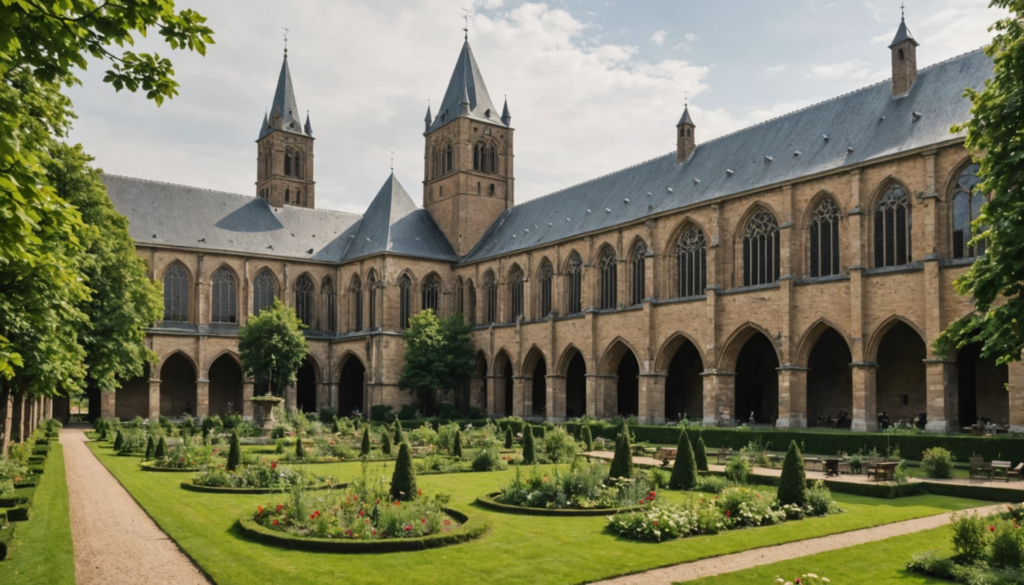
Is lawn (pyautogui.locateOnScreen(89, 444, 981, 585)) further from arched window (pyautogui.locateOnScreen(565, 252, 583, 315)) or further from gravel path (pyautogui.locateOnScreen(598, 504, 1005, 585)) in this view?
arched window (pyautogui.locateOnScreen(565, 252, 583, 315))

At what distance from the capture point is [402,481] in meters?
17.3

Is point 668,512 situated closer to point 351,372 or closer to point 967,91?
point 967,91

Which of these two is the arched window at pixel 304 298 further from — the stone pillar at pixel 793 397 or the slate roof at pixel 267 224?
the stone pillar at pixel 793 397

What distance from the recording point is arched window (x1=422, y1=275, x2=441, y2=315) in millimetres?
61188

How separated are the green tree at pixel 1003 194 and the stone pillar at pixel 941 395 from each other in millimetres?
16500

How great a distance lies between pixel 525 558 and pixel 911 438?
63.9 ft

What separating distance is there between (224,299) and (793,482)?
4885 centimetres

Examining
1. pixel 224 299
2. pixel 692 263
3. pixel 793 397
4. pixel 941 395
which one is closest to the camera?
pixel 941 395

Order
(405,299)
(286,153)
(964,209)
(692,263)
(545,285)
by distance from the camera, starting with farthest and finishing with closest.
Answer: (286,153)
(405,299)
(545,285)
(692,263)
(964,209)

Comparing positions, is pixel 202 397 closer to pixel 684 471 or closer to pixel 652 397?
pixel 652 397

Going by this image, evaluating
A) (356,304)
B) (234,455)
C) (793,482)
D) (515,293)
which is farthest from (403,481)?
(356,304)

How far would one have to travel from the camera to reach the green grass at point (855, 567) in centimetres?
1212

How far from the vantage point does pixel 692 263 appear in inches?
1716

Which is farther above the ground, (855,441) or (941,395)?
(941,395)
